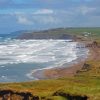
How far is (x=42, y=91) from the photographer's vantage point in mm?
40219

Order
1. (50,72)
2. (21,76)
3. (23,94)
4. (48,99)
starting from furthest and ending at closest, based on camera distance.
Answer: (50,72) → (21,76) → (23,94) → (48,99)

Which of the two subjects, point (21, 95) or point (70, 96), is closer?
point (70, 96)

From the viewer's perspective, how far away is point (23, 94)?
1571 inches

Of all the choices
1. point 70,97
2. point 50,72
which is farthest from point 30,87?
point 50,72

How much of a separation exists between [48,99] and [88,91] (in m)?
3.57

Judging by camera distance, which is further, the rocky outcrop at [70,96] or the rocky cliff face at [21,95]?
the rocky cliff face at [21,95]

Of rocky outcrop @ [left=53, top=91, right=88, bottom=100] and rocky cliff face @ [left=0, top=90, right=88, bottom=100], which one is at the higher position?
rocky outcrop @ [left=53, top=91, right=88, bottom=100]

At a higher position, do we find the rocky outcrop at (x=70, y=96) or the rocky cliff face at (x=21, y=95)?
the rocky outcrop at (x=70, y=96)

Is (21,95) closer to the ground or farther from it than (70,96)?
closer to the ground

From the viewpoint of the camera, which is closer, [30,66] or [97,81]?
[97,81]

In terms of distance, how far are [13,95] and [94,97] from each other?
10872 mm

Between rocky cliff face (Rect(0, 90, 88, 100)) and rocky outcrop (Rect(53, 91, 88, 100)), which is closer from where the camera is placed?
rocky outcrop (Rect(53, 91, 88, 100))

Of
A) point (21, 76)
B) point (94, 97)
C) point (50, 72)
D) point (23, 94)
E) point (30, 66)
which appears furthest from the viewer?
point (30, 66)

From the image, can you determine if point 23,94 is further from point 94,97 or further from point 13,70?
point 13,70
